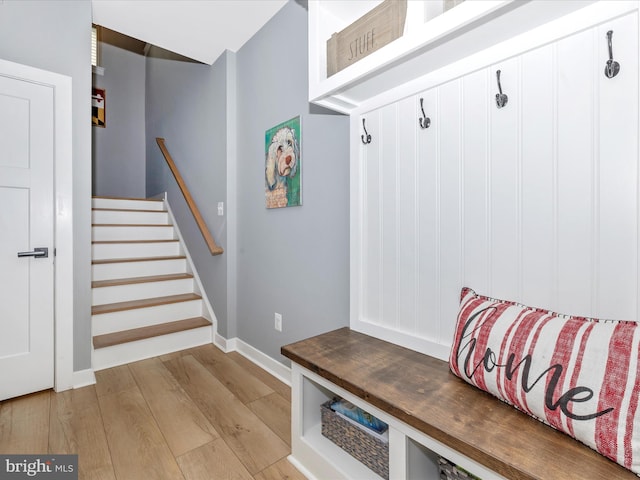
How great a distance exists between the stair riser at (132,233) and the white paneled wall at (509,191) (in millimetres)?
2809

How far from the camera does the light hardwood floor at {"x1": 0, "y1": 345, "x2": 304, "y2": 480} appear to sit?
1.31 metres

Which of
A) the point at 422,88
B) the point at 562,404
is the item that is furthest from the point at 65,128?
the point at 562,404

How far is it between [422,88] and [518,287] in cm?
78

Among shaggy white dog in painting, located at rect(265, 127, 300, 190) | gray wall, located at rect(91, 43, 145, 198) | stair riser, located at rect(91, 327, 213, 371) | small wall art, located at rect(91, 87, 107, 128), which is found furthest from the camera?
gray wall, located at rect(91, 43, 145, 198)

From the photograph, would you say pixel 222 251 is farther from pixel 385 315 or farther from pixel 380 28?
pixel 380 28

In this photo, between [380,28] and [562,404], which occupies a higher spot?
[380,28]

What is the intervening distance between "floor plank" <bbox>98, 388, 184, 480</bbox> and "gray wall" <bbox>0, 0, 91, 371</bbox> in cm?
45

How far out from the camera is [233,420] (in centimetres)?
162

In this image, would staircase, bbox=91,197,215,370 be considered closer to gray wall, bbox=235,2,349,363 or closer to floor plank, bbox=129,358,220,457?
floor plank, bbox=129,358,220,457

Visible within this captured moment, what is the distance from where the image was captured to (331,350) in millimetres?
1268

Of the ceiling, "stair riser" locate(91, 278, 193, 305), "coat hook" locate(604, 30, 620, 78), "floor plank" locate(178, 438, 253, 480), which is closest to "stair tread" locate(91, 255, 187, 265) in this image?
"stair riser" locate(91, 278, 193, 305)

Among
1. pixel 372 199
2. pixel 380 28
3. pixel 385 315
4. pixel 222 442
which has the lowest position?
pixel 222 442

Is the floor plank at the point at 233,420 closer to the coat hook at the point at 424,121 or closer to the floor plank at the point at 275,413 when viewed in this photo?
the floor plank at the point at 275,413

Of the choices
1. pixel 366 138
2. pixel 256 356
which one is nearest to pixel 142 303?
pixel 256 356
